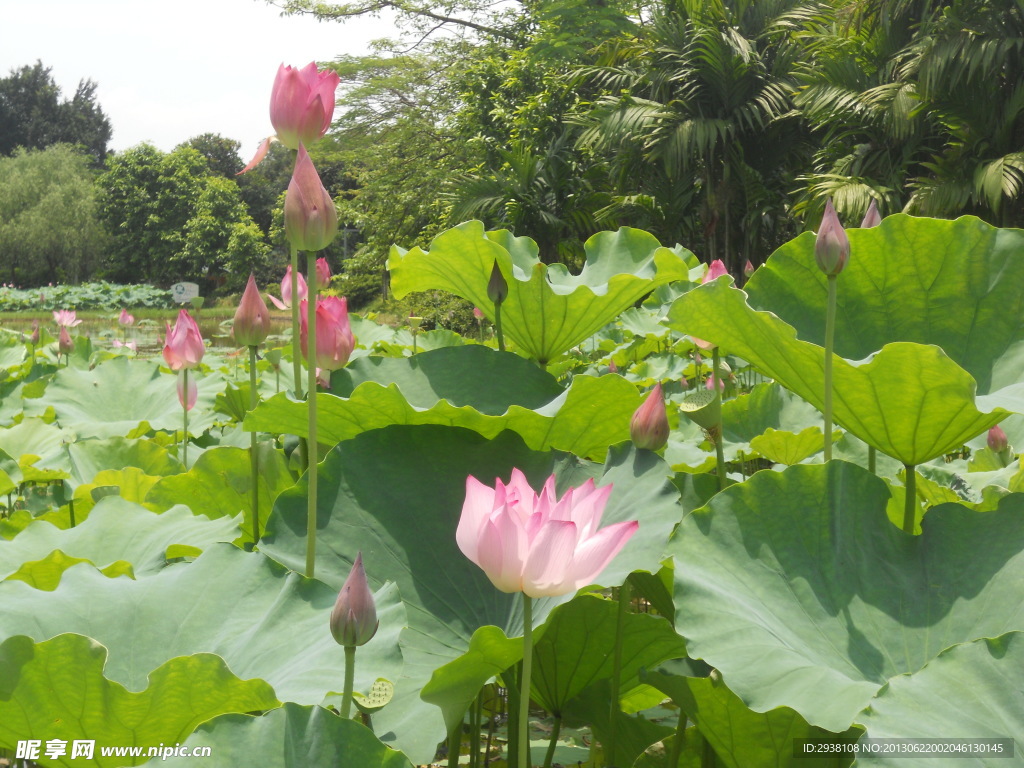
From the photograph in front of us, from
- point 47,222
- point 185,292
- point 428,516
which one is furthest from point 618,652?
point 47,222

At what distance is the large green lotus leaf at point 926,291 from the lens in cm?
89

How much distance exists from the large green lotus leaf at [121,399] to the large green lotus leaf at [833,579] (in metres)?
1.32

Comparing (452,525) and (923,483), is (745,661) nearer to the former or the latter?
(452,525)

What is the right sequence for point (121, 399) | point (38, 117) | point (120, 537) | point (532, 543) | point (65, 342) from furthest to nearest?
point (38, 117) → point (65, 342) → point (121, 399) → point (120, 537) → point (532, 543)

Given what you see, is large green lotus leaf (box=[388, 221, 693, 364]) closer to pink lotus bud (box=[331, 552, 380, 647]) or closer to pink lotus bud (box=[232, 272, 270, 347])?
pink lotus bud (box=[232, 272, 270, 347])

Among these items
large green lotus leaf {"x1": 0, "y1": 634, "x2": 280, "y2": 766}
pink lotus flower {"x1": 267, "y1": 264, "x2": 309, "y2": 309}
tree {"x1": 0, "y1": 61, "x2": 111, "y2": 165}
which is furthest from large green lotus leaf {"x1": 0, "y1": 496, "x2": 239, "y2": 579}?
tree {"x1": 0, "y1": 61, "x2": 111, "y2": 165}

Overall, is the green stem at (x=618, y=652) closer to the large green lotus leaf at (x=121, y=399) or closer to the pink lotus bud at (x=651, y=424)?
the pink lotus bud at (x=651, y=424)

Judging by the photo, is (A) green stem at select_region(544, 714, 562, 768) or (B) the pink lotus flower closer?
(A) green stem at select_region(544, 714, 562, 768)

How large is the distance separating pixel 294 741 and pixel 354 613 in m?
0.08

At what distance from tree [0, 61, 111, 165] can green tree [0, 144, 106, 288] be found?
19.4ft

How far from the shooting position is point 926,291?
36.4 inches

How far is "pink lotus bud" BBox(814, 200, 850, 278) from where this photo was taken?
2.41 feet

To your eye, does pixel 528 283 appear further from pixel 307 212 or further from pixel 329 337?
pixel 307 212

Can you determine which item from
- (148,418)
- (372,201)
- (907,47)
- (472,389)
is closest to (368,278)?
(372,201)
